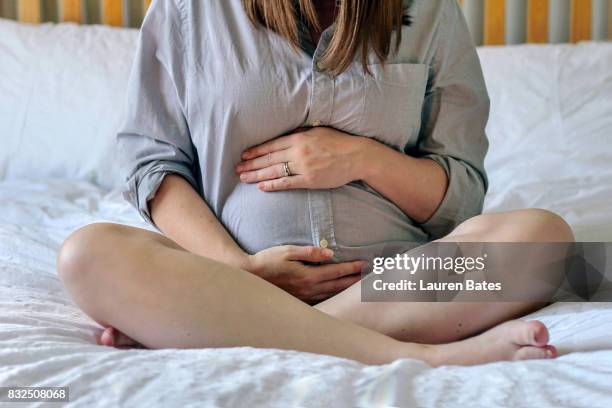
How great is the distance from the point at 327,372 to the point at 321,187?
1.28ft

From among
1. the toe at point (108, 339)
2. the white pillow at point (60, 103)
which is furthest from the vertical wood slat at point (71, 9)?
the toe at point (108, 339)

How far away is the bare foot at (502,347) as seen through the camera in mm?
854

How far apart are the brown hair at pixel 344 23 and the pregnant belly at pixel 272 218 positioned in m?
0.17

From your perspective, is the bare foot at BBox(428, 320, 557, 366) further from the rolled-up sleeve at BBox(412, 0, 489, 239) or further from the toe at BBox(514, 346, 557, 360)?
the rolled-up sleeve at BBox(412, 0, 489, 239)

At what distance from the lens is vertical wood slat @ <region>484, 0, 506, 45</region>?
210 cm

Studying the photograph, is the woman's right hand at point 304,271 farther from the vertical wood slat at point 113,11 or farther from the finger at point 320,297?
the vertical wood slat at point 113,11

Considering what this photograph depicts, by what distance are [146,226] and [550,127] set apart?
2.71 ft

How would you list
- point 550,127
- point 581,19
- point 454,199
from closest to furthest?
point 454,199
point 550,127
point 581,19

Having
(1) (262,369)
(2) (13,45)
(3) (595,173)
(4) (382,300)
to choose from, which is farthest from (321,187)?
(2) (13,45)

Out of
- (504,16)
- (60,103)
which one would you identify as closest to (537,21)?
(504,16)

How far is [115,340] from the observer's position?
0.94m

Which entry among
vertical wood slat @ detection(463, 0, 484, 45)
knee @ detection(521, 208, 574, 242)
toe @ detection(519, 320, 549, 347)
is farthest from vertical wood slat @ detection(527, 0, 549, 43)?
toe @ detection(519, 320, 549, 347)

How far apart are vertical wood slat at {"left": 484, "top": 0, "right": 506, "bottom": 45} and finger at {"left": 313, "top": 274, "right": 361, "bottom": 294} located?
118 cm

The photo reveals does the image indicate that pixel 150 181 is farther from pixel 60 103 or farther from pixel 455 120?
pixel 60 103
